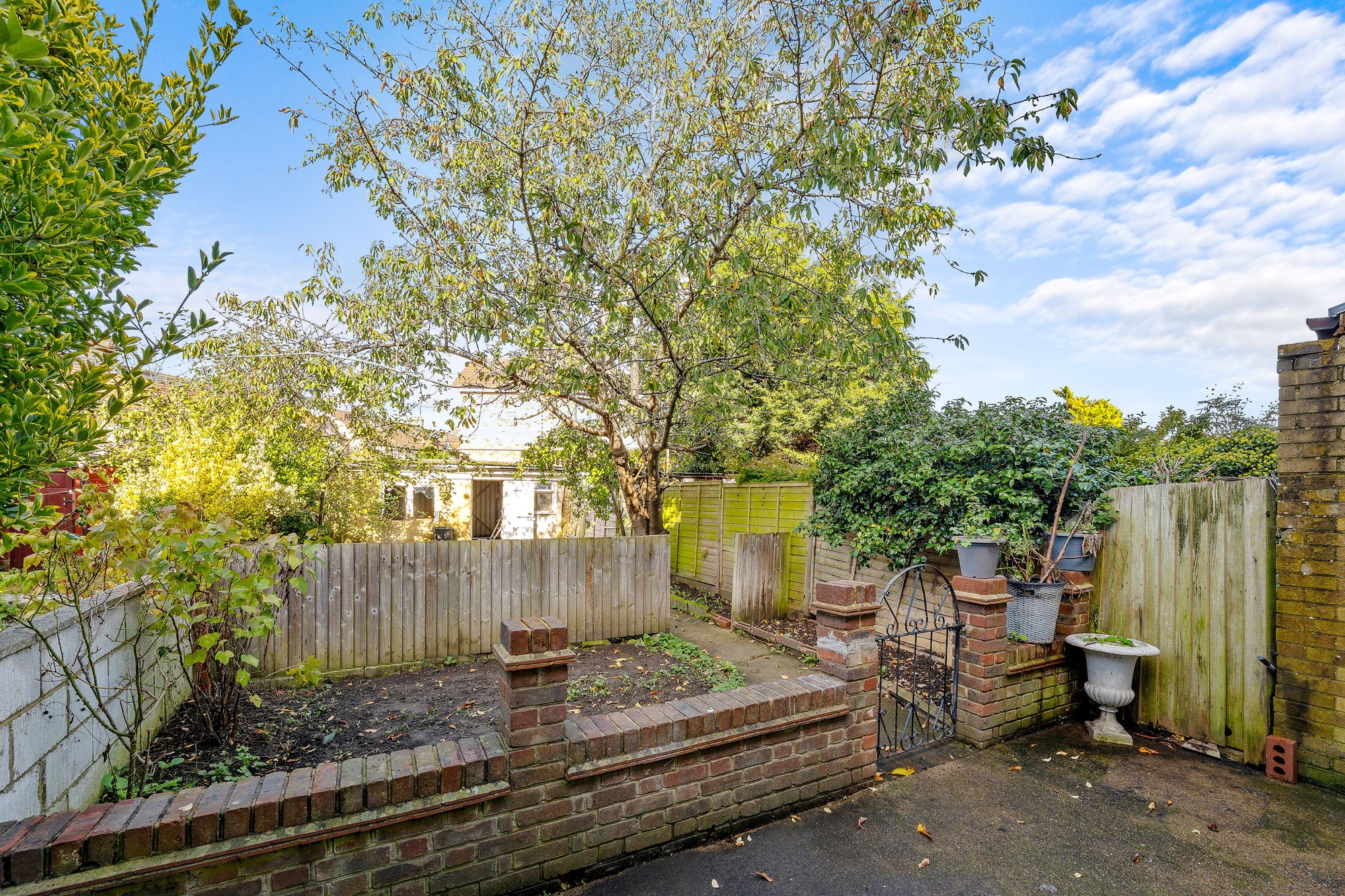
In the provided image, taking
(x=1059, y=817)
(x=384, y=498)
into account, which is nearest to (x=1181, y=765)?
(x=1059, y=817)

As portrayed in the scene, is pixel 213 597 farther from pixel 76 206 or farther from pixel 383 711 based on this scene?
pixel 76 206

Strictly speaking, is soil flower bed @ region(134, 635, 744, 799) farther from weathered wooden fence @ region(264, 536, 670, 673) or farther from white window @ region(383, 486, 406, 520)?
white window @ region(383, 486, 406, 520)

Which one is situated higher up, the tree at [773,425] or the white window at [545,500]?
the tree at [773,425]

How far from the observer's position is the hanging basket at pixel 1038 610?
431 cm

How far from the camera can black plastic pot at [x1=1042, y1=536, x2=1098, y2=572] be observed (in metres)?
4.56

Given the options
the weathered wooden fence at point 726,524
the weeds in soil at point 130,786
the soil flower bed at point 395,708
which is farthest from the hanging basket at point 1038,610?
the weeds in soil at point 130,786

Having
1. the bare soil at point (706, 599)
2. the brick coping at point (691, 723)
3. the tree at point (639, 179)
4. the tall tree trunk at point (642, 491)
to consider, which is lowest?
the bare soil at point (706, 599)

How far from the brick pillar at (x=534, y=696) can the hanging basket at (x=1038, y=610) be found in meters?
3.52

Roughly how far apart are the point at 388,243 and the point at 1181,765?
8.44 m

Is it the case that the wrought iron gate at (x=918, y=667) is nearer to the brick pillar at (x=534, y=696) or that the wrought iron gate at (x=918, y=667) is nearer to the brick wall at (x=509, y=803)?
the brick wall at (x=509, y=803)

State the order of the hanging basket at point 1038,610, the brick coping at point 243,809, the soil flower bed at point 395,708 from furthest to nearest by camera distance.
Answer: the hanging basket at point 1038,610
the soil flower bed at point 395,708
the brick coping at point 243,809

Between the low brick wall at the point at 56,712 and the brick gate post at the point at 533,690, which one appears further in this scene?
the brick gate post at the point at 533,690

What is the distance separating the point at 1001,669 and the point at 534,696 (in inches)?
130

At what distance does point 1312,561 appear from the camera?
351 cm
